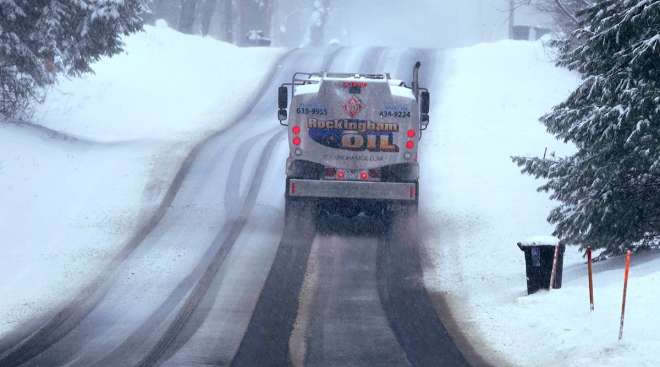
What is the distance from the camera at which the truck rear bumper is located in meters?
17.2

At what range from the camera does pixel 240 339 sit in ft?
35.9

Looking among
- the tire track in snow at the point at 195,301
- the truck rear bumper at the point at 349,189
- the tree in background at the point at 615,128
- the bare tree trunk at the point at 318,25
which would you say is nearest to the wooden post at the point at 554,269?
the tree in background at the point at 615,128

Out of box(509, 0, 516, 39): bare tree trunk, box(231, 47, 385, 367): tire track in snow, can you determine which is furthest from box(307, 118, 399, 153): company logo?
box(509, 0, 516, 39): bare tree trunk

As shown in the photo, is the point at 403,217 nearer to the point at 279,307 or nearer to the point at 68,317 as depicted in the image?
the point at 279,307

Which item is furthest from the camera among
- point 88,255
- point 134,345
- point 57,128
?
point 57,128

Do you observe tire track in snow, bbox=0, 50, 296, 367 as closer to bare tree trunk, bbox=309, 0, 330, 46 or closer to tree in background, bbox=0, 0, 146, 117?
tree in background, bbox=0, 0, 146, 117

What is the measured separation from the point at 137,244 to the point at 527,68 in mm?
22606

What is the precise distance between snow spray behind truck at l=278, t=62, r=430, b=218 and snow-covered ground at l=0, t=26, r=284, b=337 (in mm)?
3424

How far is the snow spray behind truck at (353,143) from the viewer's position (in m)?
17.2

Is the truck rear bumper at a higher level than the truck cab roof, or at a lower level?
lower

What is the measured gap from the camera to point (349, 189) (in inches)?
677

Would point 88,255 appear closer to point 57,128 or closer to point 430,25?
point 57,128

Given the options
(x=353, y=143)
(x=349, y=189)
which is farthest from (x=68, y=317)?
(x=353, y=143)

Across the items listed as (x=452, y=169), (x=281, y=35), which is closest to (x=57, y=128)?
(x=452, y=169)
